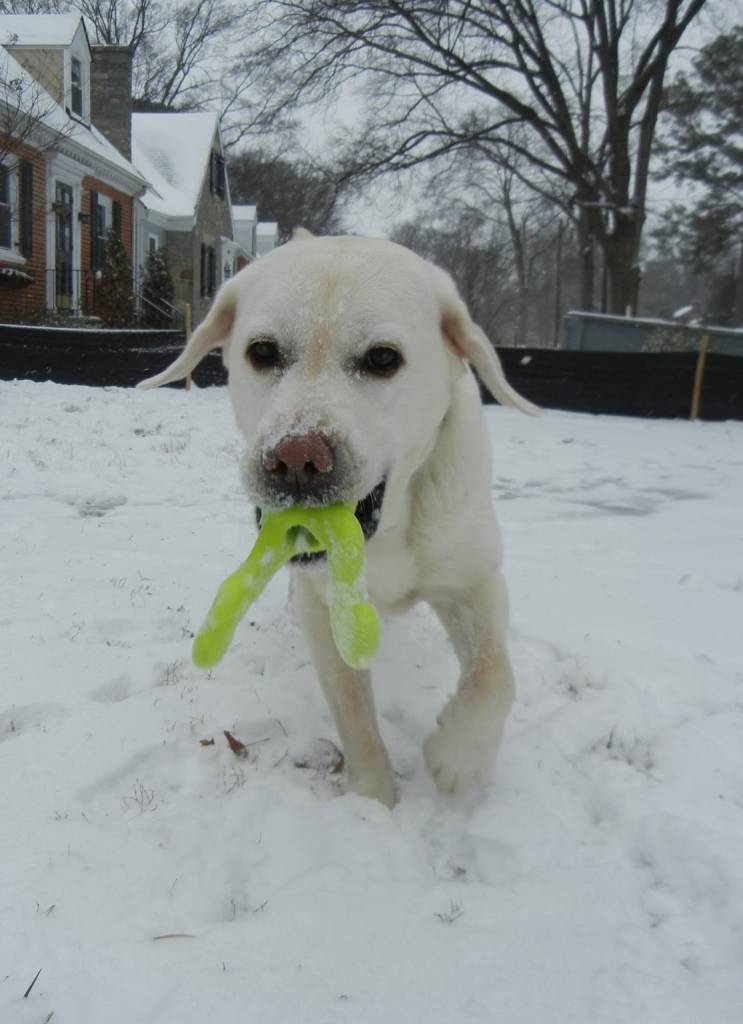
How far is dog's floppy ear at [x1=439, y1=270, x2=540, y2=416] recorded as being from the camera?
2.61m

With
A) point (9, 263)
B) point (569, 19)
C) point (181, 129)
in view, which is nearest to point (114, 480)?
point (9, 263)

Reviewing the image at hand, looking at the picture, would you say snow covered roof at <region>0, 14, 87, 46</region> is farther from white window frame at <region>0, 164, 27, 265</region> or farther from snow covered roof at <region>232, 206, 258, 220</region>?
snow covered roof at <region>232, 206, 258, 220</region>

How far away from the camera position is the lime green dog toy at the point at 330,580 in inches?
78.4

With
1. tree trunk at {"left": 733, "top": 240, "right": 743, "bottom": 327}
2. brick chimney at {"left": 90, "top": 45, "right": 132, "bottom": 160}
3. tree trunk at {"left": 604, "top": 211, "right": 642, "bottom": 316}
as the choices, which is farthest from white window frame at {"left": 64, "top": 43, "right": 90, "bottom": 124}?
tree trunk at {"left": 733, "top": 240, "right": 743, "bottom": 327}

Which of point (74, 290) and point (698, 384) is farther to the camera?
point (74, 290)

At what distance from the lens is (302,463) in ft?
6.35

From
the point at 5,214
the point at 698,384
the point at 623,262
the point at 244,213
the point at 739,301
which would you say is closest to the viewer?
the point at 698,384

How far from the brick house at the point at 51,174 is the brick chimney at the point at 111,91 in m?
1.31

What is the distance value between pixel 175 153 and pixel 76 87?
1011 centimetres

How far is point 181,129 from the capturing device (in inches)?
1217

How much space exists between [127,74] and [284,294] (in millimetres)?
26242

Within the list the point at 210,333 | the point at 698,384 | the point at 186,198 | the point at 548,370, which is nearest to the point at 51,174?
the point at 186,198

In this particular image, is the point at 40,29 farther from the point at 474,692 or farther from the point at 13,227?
the point at 474,692

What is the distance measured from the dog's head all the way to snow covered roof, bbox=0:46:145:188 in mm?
16077
